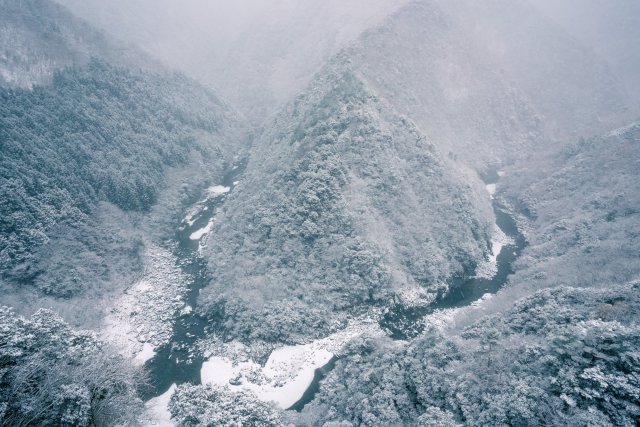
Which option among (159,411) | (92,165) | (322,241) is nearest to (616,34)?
(322,241)

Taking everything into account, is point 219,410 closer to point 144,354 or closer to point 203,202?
point 144,354

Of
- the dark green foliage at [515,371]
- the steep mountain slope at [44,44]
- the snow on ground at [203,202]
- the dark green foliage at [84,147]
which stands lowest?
the dark green foliage at [515,371]

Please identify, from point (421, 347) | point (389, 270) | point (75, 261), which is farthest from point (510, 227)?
point (75, 261)

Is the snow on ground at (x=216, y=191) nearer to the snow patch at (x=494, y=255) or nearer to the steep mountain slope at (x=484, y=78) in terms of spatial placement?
the steep mountain slope at (x=484, y=78)

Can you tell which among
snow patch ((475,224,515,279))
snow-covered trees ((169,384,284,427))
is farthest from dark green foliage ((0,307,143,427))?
snow patch ((475,224,515,279))

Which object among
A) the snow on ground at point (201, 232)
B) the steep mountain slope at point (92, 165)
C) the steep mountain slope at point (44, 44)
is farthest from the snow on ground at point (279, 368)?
the steep mountain slope at point (44, 44)

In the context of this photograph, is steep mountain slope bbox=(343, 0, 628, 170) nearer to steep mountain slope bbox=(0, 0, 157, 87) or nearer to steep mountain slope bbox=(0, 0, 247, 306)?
steep mountain slope bbox=(0, 0, 247, 306)
